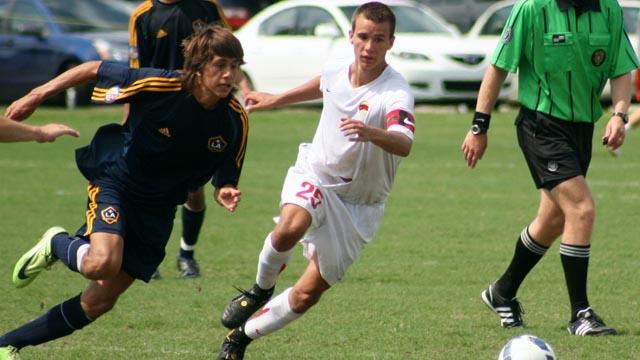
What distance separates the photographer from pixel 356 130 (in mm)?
5965

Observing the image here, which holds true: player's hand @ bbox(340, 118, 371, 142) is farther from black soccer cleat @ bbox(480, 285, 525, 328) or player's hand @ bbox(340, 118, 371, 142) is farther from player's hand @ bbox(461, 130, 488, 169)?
black soccer cleat @ bbox(480, 285, 525, 328)

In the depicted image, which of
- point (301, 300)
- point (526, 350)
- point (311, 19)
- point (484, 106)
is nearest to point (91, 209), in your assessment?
point (301, 300)

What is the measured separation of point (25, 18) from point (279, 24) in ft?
13.3

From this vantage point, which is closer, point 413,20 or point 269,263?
point 269,263

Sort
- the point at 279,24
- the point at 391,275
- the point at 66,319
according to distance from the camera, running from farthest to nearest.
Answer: the point at 279,24
the point at 391,275
the point at 66,319

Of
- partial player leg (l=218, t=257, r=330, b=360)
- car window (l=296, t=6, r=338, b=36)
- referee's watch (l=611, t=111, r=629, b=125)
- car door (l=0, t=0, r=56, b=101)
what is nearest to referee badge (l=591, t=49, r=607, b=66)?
referee's watch (l=611, t=111, r=629, b=125)

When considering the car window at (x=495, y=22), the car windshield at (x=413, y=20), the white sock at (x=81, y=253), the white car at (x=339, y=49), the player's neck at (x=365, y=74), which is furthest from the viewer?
the car window at (x=495, y=22)

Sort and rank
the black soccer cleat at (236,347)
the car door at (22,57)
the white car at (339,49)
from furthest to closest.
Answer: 1. the car door at (22,57)
2. the white car at (339,49)
3. the black soccer cleat at (236,347)

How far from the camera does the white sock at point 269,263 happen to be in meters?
6.62

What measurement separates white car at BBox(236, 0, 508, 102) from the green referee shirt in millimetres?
11687

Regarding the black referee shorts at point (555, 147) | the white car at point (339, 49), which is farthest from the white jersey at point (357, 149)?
the white car at point (339, 49)

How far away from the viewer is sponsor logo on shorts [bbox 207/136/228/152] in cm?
643

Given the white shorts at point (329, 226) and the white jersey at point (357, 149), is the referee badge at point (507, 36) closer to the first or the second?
the white jersey at point (357, 149)

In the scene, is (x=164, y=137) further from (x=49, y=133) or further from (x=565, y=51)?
(x=565, y=51)
